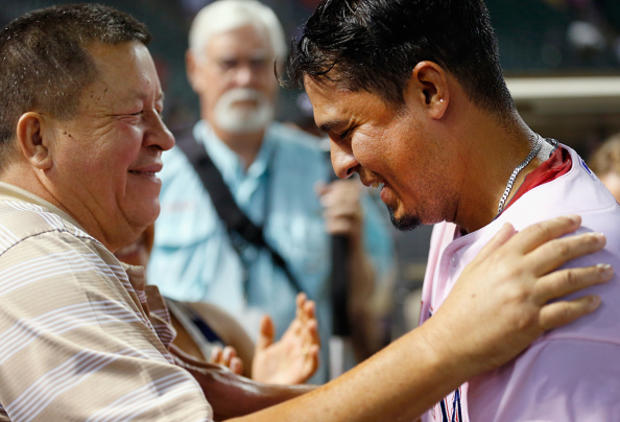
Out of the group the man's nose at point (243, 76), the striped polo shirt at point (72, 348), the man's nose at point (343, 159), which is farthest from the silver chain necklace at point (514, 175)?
the man's nose at point (243, 76)

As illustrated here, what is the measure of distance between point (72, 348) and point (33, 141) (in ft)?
1.61

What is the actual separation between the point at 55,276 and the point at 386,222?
283cm

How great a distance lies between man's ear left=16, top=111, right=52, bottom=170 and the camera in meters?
1.42

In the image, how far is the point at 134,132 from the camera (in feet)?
5.02

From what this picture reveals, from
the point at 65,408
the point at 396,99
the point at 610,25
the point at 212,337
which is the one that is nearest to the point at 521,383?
the point at 396,99

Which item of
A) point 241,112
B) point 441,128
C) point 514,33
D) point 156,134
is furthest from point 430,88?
point 514,33

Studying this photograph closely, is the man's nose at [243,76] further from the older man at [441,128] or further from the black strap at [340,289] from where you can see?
the older man at [441,128]

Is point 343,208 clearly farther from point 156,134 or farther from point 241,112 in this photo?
point 156,134

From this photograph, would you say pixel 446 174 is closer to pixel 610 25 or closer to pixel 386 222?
pixel 386 222

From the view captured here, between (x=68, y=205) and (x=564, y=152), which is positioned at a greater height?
(x=564, y=152)

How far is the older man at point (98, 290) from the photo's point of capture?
1126mm

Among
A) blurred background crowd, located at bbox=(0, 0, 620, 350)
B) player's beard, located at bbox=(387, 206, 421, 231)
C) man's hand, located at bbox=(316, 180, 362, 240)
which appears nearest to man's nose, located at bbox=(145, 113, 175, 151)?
player's beard, located at bbox=(387, 206, 421, 231)

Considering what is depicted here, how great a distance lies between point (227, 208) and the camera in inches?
137

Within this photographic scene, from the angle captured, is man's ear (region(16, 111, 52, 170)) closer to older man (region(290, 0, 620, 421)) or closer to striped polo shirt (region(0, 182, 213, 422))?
striped polo shirt (region(0, 182, 213, 422))
